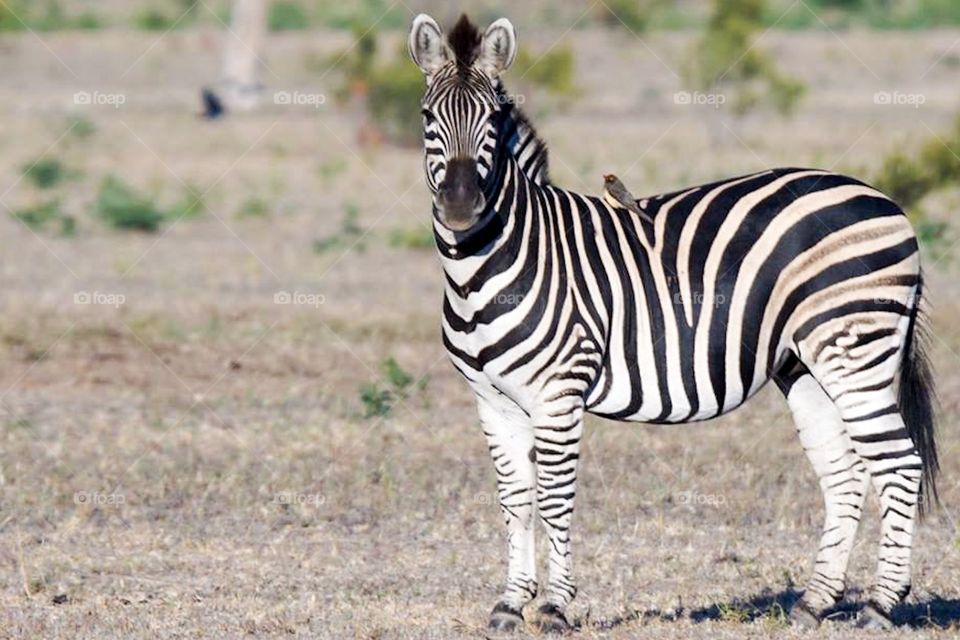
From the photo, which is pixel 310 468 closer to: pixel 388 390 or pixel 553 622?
pixel 388 390

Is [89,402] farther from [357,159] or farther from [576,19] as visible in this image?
[576,19]

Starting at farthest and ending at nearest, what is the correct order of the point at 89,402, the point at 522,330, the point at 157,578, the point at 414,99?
the point at 414,99 → the point at 89,402 → the point at 157,578 → the point at 522,330

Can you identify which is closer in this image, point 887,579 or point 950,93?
point 887,579

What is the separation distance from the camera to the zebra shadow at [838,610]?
6742mm

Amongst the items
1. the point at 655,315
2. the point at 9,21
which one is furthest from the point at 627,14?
the point at 655,315

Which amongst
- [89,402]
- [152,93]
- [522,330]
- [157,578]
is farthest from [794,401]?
[152,93]

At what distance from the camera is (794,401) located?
23.0 feet

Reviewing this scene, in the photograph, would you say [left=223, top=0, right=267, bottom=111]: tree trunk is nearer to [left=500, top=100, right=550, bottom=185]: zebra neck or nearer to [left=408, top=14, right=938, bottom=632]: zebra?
[left=500, top=100, right=550, bottom=185]: zebra neck

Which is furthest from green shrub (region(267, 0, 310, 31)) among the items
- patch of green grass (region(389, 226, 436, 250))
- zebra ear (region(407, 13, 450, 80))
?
zebra ear (region(407, 13, 450, 80))

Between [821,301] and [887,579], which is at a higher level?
[821,301]

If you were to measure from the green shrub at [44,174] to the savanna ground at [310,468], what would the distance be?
1.25m

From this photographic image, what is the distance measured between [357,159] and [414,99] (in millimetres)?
3462

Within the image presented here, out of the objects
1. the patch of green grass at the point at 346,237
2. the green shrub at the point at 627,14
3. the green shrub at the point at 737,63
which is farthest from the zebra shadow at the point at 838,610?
the green shrub at the point at 627,14

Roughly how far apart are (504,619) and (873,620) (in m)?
1.43
